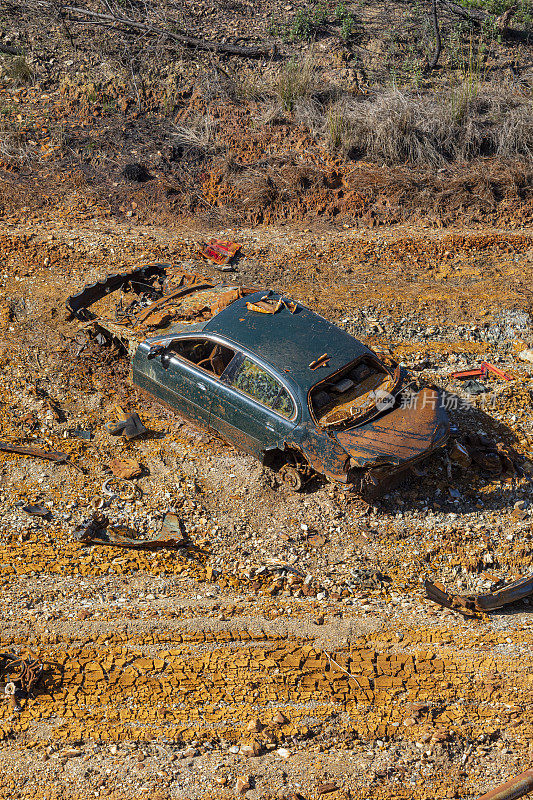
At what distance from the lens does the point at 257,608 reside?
6.41 meters

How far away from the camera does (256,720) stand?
5387mm

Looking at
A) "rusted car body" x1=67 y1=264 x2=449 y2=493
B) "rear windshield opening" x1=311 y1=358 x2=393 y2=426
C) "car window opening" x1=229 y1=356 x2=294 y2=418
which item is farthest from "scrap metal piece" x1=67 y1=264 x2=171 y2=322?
"rear windshield opening" x1=311 y1=358 x2=393 y2=426

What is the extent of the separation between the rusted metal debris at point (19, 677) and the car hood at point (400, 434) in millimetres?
3401

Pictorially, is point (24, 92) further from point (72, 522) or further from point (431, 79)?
point (72, 522)

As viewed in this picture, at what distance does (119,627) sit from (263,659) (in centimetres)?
134

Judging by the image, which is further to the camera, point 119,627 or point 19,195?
point 19,195

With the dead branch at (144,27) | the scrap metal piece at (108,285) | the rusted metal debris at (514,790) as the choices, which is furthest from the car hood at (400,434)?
the dead branch at (144,27)

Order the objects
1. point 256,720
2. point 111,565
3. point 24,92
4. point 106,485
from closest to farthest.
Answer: point 256,720
point 111,565
point 106,485
point 24,92

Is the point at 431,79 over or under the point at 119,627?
over

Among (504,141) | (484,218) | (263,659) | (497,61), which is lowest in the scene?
(263,659)

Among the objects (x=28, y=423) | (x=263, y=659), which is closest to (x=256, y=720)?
(x=263, y=659)

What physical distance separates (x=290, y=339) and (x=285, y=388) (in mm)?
703

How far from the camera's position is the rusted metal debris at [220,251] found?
11.5 meters

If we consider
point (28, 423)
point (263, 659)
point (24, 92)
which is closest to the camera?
point (263, 659)
